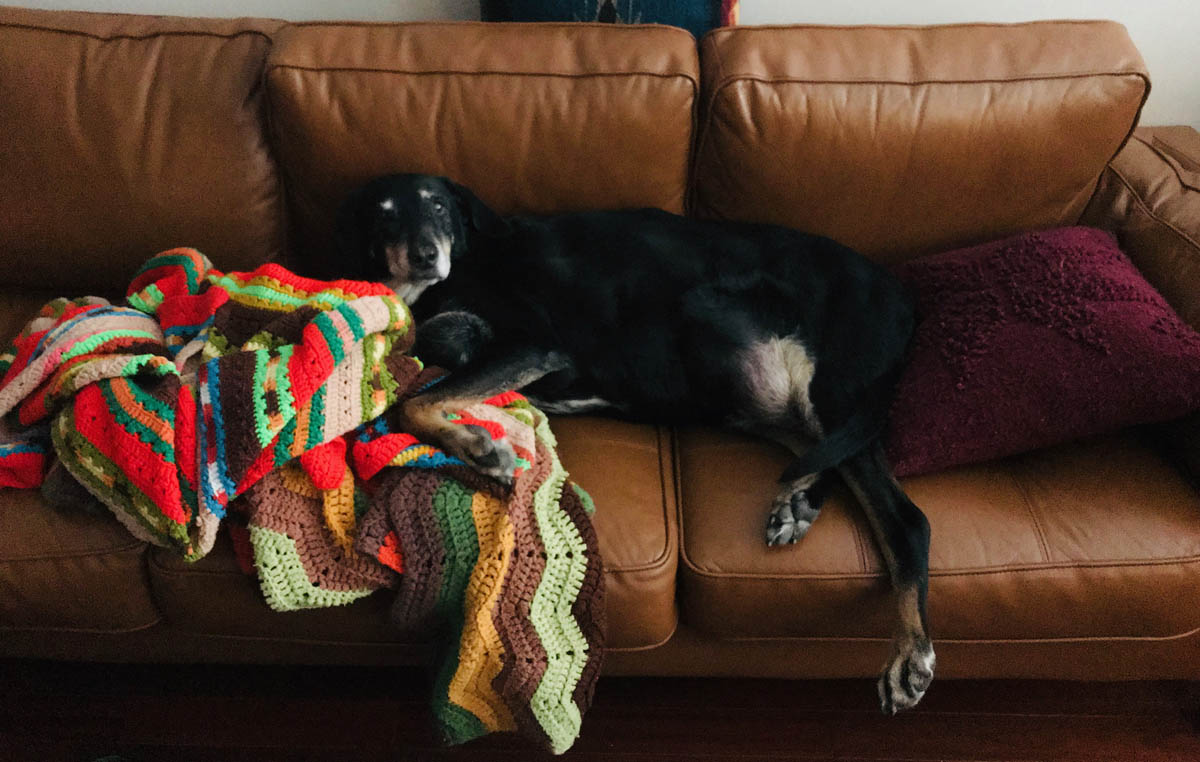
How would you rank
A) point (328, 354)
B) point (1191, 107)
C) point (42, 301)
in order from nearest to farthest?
1. point (328, 354)
2. point (42, 301)
3. point (1191, 107)

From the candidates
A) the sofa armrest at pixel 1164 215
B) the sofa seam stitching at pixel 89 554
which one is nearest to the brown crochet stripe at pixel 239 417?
the sofa seam stitching at pixel 89 554

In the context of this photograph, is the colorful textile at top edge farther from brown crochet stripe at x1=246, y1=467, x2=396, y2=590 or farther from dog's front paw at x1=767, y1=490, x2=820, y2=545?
dog's front paw at x1=767, y1=490, x2=820, y2=545

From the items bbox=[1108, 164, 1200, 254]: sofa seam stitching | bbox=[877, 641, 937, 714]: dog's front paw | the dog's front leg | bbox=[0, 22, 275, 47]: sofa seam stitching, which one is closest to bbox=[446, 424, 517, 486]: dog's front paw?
the dog's front leg

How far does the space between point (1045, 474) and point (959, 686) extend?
1.67 feet

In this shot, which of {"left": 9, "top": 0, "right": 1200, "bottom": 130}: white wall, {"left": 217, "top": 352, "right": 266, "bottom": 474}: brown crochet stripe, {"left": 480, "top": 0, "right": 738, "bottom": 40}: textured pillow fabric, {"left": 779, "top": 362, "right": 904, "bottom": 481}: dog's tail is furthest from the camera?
{"left": 9, "top": 0, "right": 1200, "bottom": 130}: white wall

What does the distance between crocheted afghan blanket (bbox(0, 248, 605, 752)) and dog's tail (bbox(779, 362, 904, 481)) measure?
1.25ft

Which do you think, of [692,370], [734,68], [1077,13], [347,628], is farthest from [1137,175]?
[347,628]

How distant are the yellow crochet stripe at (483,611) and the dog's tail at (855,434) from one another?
1.60 ft

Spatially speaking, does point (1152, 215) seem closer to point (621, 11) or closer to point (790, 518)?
point (790, 518)

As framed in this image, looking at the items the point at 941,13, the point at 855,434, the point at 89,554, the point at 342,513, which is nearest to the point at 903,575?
the point at 855,434

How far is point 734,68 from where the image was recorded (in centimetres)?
159

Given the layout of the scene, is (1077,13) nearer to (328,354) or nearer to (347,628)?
(328,354)

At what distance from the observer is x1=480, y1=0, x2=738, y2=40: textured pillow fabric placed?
1745mm

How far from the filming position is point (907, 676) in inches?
50.9
